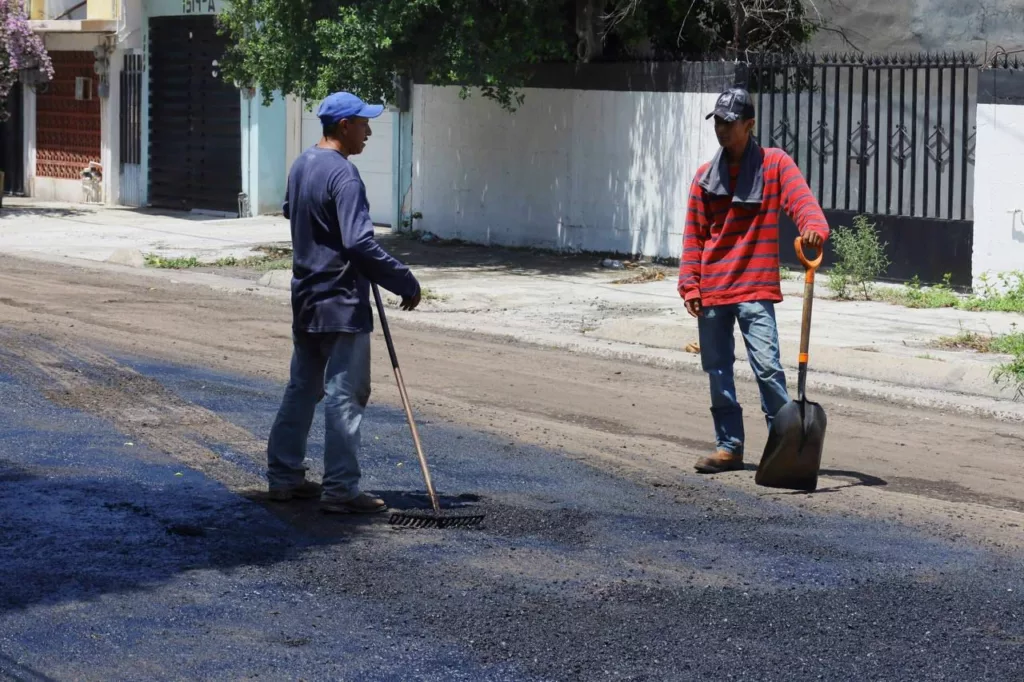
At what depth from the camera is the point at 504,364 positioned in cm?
1155

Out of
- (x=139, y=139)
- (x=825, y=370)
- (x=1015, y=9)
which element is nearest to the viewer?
(x=825, y=370)

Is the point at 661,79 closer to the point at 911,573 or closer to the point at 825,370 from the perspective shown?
the point at 825,370

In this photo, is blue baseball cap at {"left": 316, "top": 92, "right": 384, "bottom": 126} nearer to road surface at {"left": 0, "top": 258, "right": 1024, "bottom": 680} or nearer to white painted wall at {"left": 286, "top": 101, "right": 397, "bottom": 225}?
road surface at {"left": 0, "top": 258, "right": 1024, "bottom": 680}

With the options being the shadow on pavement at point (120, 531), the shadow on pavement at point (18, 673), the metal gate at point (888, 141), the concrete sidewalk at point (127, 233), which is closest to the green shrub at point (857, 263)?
the metal gate at point (888, 141)

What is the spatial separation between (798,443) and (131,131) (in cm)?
2294

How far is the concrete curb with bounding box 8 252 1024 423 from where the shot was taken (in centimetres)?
1021

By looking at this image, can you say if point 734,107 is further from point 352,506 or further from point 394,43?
point 394,43

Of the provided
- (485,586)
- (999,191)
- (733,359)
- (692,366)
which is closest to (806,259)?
(733,359)

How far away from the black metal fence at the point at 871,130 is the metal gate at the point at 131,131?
46.4 feet

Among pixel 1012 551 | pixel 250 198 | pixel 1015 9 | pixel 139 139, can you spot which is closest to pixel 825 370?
pixel 1012 551

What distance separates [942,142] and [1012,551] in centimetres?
998

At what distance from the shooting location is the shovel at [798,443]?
7332mm

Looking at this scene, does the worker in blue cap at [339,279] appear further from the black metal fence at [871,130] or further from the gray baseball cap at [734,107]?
the black metal fence at [871,130]

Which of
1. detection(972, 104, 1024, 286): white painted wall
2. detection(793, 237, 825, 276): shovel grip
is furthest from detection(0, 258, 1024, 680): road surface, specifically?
detection(972, 104, 1024, 286): white painted wall
